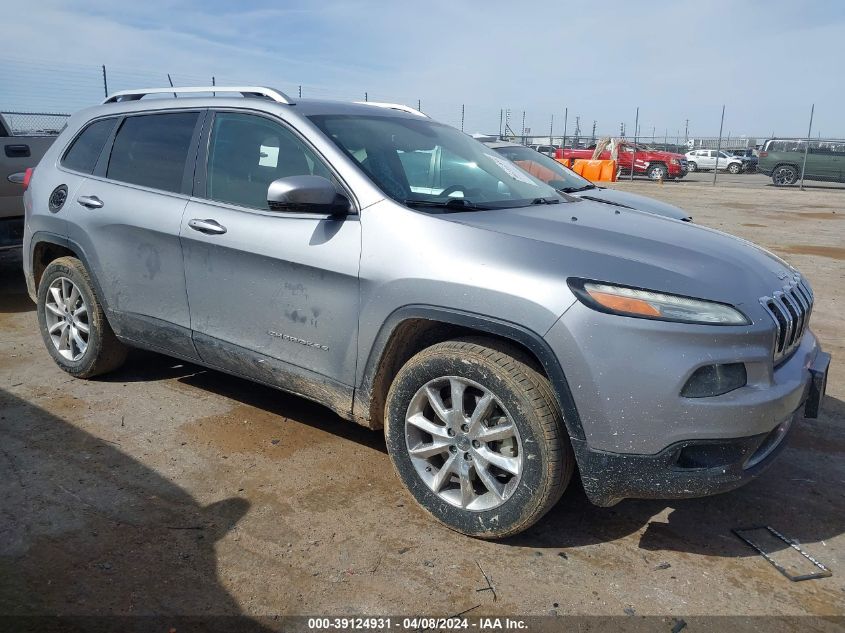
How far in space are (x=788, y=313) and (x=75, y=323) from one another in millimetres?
4058

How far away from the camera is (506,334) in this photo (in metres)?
2.76

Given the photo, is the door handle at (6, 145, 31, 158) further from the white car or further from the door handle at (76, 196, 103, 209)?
the white car

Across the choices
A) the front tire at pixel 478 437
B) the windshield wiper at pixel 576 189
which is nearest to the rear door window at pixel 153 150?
the front tire at pixel 478 437

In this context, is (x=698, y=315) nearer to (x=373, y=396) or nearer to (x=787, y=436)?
(x=787, y=436)

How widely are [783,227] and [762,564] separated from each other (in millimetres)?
12136

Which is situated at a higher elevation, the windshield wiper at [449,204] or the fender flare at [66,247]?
the windshield wiper at [449,204]

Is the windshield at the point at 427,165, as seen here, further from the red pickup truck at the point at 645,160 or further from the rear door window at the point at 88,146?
the red pickup truck at the point at 645,160

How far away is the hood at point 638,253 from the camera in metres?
2.72

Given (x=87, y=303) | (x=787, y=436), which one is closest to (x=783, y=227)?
(x=787, y=436)

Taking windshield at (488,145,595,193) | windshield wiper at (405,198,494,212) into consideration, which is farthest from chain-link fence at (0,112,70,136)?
windshield wiper at (405,198,494,212)

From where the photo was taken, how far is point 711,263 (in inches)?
117

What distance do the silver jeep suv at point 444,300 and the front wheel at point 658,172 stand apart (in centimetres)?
2662

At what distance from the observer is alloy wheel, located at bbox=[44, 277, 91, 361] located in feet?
15.0

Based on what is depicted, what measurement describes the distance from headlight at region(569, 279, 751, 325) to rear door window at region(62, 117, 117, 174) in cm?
323
